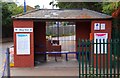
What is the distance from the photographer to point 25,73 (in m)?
15.5

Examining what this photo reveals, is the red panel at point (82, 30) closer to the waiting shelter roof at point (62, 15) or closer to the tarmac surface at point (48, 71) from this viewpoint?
the waiting shelter roof at point (62, 15)

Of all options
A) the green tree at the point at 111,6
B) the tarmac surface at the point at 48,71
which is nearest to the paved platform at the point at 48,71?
the tarmac surface at the point at 48,71

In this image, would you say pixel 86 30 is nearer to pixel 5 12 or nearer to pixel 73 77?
pixel 73 77

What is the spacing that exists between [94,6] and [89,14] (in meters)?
12.3

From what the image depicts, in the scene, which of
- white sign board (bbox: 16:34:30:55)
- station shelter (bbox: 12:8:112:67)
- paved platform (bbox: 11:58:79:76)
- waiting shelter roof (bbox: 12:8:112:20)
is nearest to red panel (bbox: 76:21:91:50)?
waiting shelter roof (bbox: 12:8:112:20)

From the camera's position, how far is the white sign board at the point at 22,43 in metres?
17.9

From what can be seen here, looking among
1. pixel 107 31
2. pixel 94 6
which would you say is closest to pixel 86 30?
pixel 107 31

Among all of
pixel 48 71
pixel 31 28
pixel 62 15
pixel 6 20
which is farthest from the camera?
pixel 6 20

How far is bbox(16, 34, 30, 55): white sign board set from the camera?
706 inches

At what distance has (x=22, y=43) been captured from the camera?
58.9 ft

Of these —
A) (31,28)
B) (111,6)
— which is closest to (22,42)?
(31,28)

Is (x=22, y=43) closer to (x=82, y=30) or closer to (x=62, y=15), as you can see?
(x=62, y=15)

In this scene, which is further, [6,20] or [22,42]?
[6,20]

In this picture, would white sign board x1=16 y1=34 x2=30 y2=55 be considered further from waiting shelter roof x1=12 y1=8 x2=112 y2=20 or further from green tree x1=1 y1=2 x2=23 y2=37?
green tree x1=1 y1=2 x2=23 y2=37
